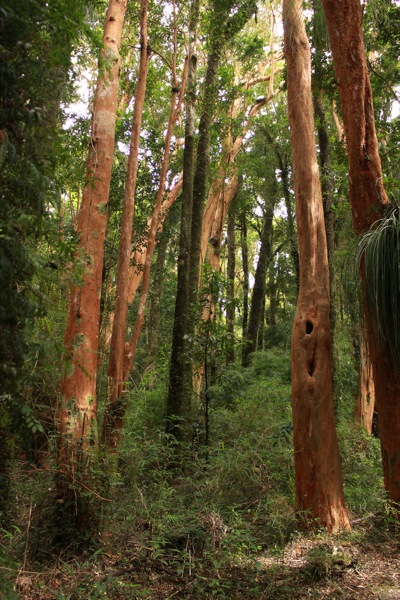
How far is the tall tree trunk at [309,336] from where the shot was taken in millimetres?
4746

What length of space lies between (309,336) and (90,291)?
7.92 ft

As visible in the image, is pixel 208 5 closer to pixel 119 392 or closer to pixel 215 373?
pixel 215 373

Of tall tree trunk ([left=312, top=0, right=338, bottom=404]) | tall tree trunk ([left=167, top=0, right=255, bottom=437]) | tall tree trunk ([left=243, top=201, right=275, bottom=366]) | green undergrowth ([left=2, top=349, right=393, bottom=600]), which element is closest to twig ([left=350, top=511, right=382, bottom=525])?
green undergrowth ([left=2, top=349, right=393, bottom=600])

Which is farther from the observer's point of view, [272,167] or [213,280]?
[272,167]

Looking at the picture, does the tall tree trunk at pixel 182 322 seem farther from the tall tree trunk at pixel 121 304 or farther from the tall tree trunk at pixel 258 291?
the tall tree trunk at pixel 258 291

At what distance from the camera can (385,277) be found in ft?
15.4

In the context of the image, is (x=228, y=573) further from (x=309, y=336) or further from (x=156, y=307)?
(x=156, y=307)

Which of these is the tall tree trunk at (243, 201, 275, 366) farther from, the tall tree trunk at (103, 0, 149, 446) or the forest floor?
the forest floor

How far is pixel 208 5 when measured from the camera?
1177 centimetres

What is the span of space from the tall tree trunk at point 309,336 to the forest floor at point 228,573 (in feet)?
1.42

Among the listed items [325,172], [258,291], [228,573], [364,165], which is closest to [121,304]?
[364,165]

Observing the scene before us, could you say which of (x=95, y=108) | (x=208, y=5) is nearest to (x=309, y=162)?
(x=95, y=108)

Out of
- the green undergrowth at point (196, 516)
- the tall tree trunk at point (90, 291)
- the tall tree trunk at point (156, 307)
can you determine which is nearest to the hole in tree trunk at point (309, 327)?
the green undergrowth at point (196, 516)

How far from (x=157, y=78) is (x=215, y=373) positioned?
30.4 feet
